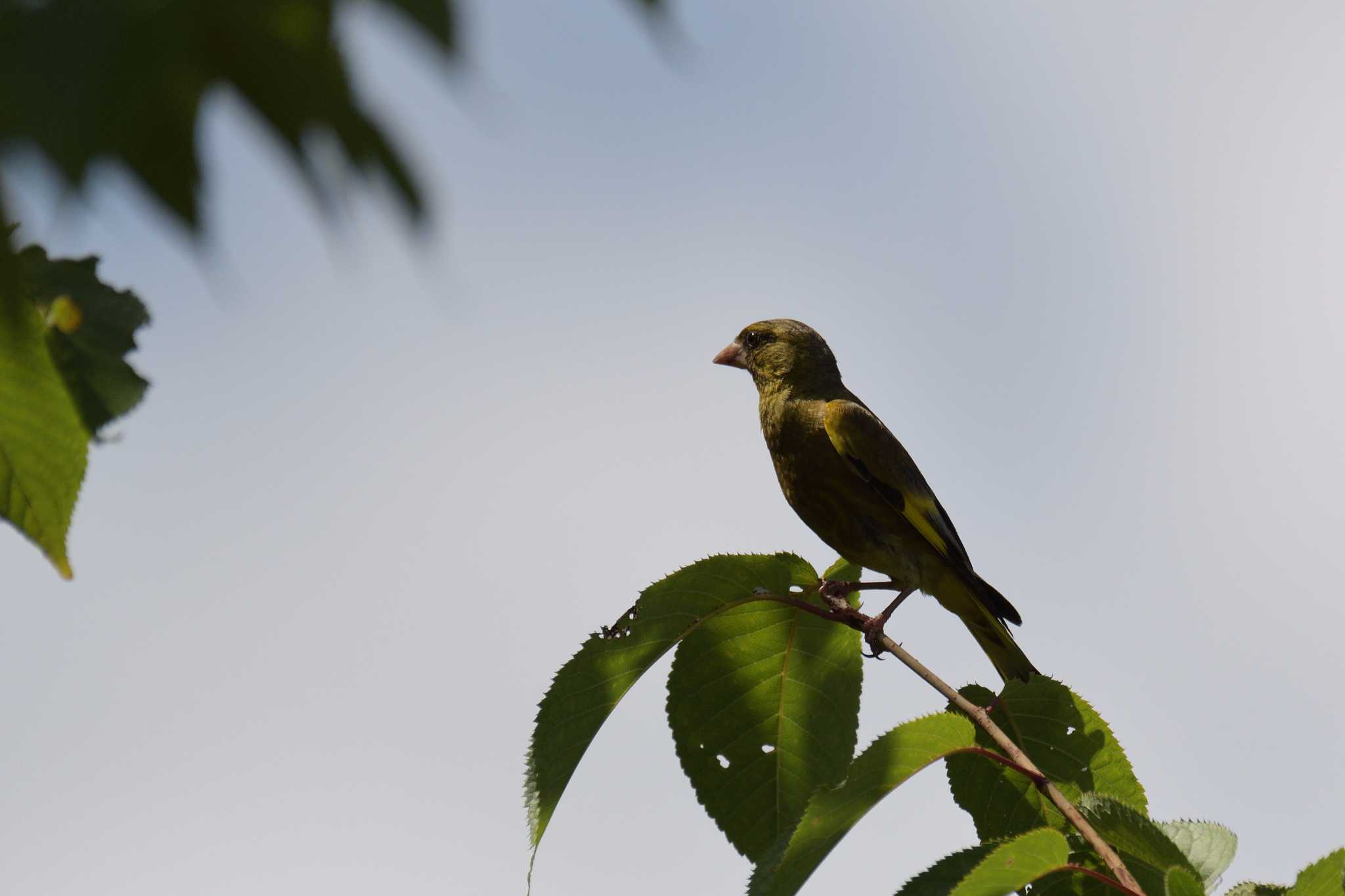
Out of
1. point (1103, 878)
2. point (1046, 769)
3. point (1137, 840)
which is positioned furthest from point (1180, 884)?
point (1046, 769)

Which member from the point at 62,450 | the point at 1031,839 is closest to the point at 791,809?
the point at 1031,839

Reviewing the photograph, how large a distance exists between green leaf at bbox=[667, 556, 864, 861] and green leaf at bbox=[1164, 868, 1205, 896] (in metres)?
1.12

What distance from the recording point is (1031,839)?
96.4 inches

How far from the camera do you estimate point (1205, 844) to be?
2.72 metres

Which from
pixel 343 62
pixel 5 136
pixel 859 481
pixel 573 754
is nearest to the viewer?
pixel 5 136

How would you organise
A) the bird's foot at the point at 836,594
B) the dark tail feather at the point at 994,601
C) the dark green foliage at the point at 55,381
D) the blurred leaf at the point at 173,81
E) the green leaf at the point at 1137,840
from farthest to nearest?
the dark tail feather at the point at 994,601, the bird's foot at the point at 836,594, the green leaf at the point at 1137,840, the dark green foliage at the point at 55,381, the blurred leaf at the point at 173,81

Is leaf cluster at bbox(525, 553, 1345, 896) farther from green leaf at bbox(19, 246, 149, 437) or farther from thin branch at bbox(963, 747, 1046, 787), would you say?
green leaf at bbox(19, 246, 149, 437)

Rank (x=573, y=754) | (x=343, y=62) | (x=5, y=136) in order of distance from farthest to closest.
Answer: (x=573, y=754), (x=343, y=62), (x=5, y=136)

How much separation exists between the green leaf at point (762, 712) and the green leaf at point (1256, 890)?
0.98 m

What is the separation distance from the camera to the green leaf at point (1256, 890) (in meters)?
2.55

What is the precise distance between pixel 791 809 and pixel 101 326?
197 cm

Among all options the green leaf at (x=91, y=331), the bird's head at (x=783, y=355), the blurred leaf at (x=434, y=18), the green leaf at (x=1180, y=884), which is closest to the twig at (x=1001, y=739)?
the green leaf at (x=1180, y=884)

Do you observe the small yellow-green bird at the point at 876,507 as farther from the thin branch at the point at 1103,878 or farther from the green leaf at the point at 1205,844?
the thin branch at the point at 1103,878

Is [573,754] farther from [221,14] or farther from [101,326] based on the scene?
[221,14]
